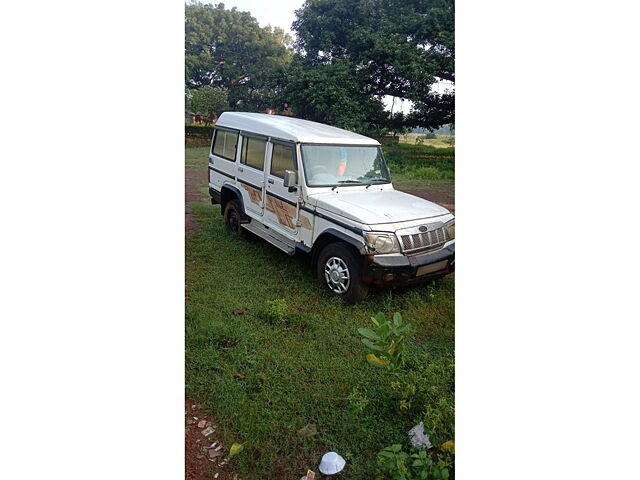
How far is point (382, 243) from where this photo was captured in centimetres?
264

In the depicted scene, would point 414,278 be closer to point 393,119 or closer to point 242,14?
point 393,119

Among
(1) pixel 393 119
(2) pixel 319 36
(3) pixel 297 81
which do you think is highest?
(2) pixel 319 36

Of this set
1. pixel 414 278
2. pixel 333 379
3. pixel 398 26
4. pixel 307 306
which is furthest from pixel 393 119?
pixel 333 379

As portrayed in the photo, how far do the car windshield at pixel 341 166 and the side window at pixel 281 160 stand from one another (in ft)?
0.31

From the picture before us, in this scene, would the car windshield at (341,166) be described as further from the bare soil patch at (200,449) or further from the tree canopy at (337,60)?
the bare soil patch at (200,449)

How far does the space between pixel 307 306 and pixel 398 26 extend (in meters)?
1.64

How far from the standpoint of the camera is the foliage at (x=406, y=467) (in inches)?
65.9

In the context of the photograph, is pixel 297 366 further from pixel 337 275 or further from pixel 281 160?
pixel 281 160

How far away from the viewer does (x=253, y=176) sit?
343 centimetres

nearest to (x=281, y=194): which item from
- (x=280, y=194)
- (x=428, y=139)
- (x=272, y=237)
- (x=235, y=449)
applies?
(x=280, y=194)

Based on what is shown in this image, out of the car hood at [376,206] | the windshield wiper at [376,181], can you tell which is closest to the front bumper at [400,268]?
the car hood at [376,206]

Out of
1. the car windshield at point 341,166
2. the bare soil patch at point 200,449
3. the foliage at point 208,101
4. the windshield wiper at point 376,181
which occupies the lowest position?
the bare soil patch at point 200,449

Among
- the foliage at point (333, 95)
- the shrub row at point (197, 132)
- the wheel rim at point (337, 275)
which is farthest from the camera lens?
the wheel rim at point (337, 275)

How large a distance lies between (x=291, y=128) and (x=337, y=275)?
3.31 ft
